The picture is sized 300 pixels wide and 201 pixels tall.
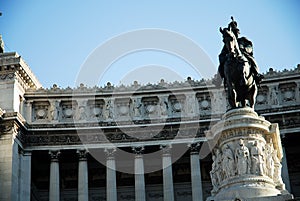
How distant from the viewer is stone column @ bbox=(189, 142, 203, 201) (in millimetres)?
47094

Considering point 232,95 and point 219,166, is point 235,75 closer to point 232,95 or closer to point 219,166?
point 232,95

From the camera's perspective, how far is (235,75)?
24688 millimetres

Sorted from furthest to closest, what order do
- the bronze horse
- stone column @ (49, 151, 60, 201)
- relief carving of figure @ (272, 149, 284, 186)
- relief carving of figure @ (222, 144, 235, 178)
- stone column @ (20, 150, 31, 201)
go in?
stone column @ (49, 151, 60, 201) < stone column @ (20, 150, 31, 201) < the bronze horse < relief carving of figure @ (272, 149, 284, 186) < relief carving of figure @ (222, 144, 235, 178)

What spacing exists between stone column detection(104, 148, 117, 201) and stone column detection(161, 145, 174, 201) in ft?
13.1

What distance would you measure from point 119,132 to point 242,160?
27920 mm

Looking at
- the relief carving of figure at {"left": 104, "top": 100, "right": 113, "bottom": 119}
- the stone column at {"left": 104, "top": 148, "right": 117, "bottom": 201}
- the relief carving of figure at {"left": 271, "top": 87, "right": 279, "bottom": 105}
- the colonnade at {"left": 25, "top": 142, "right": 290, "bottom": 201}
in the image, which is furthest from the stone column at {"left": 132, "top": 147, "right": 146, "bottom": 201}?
the relief carving of figure at {"left": 271, "top": 87, "right": 279, "bottom": 105}

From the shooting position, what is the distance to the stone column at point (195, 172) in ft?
155

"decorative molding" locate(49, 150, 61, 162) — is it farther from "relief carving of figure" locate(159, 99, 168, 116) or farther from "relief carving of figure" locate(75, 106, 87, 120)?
"relief carving of figure" locate(159, 99, 168, 116)

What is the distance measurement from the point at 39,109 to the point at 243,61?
1152 inches

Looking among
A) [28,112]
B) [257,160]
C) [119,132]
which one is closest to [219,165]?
[257,160]

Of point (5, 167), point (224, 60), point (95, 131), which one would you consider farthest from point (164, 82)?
point (224, 60)

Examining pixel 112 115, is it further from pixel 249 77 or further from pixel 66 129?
pixel 249 77

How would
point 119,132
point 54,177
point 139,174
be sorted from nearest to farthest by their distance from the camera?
point 54,177, point 139,174, point 119,132

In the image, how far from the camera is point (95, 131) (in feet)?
163
